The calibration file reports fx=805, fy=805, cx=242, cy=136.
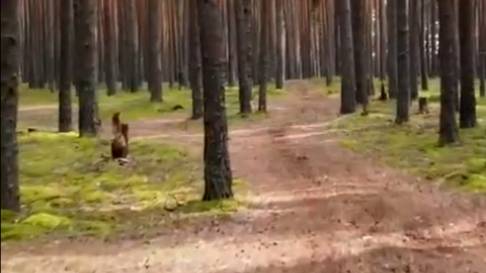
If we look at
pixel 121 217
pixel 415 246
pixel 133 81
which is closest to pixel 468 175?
pixel 415 246

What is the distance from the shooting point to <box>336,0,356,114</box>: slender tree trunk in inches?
993

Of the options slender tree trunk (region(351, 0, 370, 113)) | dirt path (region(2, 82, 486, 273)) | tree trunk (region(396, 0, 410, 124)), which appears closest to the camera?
dirt path (region(2, 82, 486, 273))

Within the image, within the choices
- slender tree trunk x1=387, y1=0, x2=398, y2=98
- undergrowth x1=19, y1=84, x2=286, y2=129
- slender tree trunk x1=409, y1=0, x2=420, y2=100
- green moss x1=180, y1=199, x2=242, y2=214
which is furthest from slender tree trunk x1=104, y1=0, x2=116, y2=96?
green moss x1=180, y1=199, x2=242, y2=214

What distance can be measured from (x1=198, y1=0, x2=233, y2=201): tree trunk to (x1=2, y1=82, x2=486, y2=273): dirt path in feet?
2.02

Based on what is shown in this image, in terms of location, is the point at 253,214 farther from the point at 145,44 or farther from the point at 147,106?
the point at 145,44

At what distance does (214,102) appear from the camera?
451 inches

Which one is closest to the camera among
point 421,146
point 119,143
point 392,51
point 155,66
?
point 119,143

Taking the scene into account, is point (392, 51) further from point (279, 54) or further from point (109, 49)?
point (109, 49)

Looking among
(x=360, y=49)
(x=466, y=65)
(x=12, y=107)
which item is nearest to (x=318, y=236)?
(x=12, y=107)

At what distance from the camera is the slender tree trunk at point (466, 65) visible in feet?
62.4

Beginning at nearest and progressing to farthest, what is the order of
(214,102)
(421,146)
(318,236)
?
1. (318,236)
2. (214,102)
3. (421,146)

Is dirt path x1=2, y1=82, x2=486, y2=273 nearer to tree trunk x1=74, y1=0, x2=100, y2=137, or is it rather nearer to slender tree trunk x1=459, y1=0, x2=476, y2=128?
slender tree trunk x1=459, y1=0, x2=476, y2=128

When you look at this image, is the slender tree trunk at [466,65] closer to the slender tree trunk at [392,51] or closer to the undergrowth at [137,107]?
the slender tree trunk at [392,51]

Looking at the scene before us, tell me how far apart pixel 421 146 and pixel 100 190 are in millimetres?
7553
